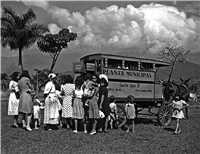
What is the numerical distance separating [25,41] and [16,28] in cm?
132

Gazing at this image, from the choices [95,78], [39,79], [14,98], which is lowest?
[14,98]

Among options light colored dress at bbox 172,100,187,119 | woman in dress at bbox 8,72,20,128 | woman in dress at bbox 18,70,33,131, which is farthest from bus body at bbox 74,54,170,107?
woman in dress at bbox 8,72,20,128

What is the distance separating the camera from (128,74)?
460 inches

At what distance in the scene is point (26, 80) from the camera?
1015 cm

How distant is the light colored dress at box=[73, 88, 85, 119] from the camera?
388 inches

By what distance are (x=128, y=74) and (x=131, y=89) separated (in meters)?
Result: 0.57

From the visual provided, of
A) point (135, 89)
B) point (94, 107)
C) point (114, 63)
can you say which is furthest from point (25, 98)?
point (135, 89)

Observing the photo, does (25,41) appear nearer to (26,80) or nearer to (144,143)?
(26,80)

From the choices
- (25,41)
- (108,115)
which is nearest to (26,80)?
(108,115)

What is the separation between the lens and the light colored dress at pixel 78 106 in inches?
388

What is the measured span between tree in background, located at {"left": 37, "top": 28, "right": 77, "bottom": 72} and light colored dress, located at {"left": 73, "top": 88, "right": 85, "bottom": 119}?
13.7 m

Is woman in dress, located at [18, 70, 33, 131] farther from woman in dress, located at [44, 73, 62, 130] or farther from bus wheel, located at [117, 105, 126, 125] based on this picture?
bus wheel, located at [117, 105, 126, 125]

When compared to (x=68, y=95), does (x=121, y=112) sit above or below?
below

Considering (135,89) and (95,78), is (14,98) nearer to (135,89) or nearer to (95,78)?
(95,78)
